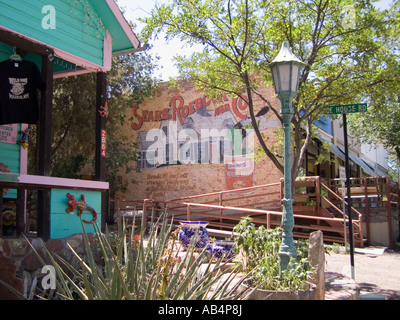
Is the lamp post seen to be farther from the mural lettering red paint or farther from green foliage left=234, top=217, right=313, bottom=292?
the mural lettering red paint

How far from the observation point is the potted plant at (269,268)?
16.1ft

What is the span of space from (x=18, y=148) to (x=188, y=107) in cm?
1039

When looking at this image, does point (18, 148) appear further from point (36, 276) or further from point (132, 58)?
point (132, 58)

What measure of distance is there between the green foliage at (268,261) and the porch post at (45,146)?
2.92 meters

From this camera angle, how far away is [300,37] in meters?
8.82

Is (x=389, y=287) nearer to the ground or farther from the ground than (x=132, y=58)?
nearer to the ground

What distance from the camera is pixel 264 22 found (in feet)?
28.5

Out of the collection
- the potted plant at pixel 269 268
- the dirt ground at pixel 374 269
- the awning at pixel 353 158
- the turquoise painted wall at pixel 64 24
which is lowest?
the dirt ground at pixel 374 269

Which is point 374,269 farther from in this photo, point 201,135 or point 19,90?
point 201,135

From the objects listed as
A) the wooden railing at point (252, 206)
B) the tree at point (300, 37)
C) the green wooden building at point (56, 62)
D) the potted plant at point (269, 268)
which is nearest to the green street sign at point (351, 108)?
the tree at point (300, 37)

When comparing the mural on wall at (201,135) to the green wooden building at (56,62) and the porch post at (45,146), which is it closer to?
the green wooden building at (56,62)

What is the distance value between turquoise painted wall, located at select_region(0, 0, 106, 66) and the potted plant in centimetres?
408
